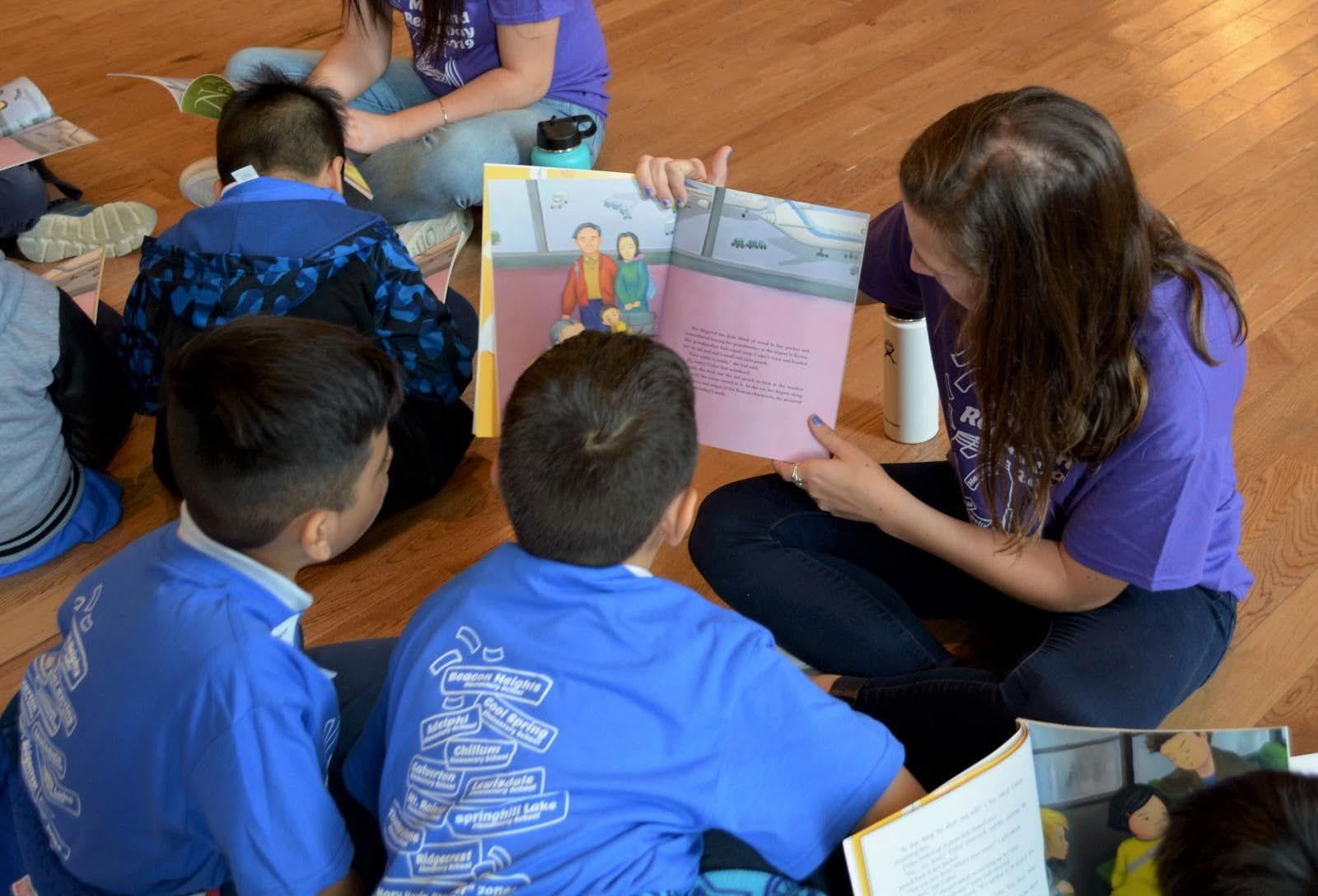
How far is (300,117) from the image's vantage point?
5.67ft

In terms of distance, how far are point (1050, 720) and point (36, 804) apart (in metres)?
0.94

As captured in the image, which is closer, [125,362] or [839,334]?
[839,334]

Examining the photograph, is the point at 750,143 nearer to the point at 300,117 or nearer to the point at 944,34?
the point at 944,34

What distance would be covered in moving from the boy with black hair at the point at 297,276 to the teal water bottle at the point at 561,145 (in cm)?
40

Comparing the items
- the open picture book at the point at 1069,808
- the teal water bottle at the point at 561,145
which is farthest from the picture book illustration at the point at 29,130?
the open picture book at the point at 1069,808

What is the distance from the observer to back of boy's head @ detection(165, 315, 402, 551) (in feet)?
3.37

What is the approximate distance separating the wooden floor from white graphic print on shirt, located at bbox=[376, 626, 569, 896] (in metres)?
0.75

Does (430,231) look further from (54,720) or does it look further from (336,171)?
(54,720)

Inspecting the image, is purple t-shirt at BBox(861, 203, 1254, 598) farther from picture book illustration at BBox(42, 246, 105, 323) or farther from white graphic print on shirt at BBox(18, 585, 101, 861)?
picture book illustration at BBox(42, 246, 105, 323)

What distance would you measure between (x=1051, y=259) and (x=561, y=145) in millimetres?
1188

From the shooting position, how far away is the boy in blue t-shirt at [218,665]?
3.17 feet

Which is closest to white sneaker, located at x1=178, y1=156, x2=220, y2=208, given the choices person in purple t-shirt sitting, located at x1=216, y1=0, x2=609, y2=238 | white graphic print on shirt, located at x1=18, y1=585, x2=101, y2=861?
person in purple t-shirt sitting, located at x1=216, y1=0, x2=609, y2=238

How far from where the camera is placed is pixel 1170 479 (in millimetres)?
1142

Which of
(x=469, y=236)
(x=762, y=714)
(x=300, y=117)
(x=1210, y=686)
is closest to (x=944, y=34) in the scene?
(x=469, y=236)
